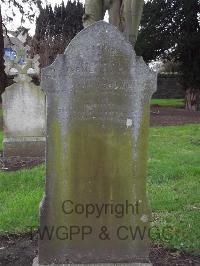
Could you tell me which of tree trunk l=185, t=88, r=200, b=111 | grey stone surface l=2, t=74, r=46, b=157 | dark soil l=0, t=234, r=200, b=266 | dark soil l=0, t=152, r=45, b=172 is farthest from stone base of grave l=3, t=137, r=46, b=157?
tree trunk l=185, t=88, r=200, b=111

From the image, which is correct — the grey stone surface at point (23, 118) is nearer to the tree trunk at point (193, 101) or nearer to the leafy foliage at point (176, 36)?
the leafy foliage at point (176, 36)

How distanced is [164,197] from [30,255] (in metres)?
2.56

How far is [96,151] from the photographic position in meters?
4.09

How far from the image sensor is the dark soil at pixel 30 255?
4.55 m

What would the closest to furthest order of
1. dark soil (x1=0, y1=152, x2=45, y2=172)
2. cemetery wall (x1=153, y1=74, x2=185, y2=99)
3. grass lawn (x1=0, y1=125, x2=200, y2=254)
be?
grass lawn (x1=0, y1=125, x2=200, y2=254) < dark soil (x1=0, y1=152, x2=45, y2=172) < cemetery wall (x1=153, y1=74, x2=185, y2=99)

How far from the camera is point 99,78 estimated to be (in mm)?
4047

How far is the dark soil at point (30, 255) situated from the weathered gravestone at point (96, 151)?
1.54ft

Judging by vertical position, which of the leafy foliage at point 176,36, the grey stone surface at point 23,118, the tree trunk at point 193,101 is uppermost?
the leafy foliage at point 176,36

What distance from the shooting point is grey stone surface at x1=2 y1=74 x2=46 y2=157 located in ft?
35.3

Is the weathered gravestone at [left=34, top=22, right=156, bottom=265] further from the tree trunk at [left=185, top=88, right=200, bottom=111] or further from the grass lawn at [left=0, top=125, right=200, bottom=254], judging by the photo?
the tree trunk at [left=185, top=88, right=200, bottom=111]

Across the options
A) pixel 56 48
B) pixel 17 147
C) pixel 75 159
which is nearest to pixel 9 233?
pixel 75 159

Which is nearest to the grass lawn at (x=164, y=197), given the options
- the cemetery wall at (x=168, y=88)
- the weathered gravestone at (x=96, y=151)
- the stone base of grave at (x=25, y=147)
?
the weathered gravestone at (x=96, y=151)

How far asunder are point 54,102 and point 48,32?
39369mm

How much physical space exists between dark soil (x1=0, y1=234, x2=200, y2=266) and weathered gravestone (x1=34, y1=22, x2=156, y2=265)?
1.54ft
